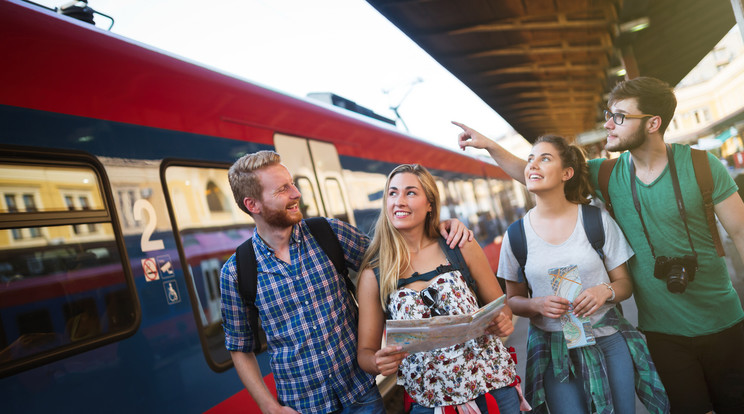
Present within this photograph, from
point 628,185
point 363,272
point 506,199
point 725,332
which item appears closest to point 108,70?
point 363,272

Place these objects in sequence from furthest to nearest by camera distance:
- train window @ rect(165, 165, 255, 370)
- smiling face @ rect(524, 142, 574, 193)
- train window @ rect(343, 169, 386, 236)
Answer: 1. train window @ rect(343, 169, 386, 236)
2. train window @ rect(165, 165, 255, 370)
3. smiling face @ rect(524, 142, 574, 193)

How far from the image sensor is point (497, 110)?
1050 cm

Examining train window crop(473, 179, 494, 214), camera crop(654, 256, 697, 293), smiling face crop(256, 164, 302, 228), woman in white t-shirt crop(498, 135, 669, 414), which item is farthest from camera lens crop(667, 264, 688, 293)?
train window crop(473, 179, 494, 214)

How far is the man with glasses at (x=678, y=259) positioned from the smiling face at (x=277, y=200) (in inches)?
56.4

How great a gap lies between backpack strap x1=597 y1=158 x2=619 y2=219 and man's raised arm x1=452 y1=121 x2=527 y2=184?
38 centimetres

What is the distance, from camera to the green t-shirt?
214 centimetres

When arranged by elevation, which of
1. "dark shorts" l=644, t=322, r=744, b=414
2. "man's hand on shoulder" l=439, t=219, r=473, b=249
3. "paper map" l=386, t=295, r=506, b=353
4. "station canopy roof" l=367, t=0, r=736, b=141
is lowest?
"dark shorts" l=644, t=322, r=744, b=414

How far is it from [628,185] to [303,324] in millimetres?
1553

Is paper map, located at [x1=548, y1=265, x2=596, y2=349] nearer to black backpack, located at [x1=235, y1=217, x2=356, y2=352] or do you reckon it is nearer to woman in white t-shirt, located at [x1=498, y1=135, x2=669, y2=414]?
woman in white t-shirt, located at [x1=498, y1=135, x2=669, y2=414]

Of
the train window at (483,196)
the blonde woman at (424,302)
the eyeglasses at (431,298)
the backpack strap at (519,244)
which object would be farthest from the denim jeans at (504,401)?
the train window at (483,196)

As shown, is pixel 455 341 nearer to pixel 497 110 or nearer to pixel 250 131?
pixel 250 131

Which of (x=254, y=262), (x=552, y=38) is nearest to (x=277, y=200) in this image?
(x=254, y=262)

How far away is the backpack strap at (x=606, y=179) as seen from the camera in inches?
93.6

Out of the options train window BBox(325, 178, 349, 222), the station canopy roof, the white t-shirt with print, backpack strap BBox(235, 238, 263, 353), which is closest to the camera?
backpack strap BBox(235, 238, 263, 353)
